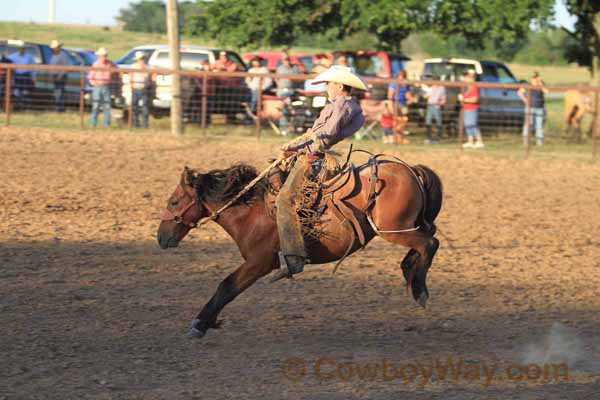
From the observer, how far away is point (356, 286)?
8.23 m

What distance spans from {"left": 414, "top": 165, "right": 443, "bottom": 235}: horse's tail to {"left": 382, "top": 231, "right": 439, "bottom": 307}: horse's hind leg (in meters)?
0.15

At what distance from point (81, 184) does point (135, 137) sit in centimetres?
488

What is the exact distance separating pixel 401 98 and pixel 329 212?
12.9 meters

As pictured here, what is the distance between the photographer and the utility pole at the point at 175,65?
1861 centimetres

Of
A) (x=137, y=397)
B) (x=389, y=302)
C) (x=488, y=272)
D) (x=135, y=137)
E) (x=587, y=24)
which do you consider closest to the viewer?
(x=137, y=397)

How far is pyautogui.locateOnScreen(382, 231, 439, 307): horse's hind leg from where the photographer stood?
22.3 ft

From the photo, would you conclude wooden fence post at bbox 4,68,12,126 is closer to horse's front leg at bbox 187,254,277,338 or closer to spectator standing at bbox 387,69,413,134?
spectator standing at bbox 387,69,413,134

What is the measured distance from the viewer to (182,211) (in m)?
6.68

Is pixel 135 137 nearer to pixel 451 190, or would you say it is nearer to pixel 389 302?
pixel 451 190

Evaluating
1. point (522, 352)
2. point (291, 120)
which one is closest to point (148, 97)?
point (291, 120)

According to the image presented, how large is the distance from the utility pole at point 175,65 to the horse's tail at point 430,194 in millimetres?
12098

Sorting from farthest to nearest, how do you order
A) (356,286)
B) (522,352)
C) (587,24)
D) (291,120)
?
1. (587,24)
2. (291,120)
3. (356,286)
4. (522,352)


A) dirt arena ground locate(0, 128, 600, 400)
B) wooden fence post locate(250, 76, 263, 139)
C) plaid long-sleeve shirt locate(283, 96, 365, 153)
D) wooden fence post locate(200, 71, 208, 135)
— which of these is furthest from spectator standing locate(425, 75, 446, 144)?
plaid long-sleeve shirt locate(283, 96, 365, 153)

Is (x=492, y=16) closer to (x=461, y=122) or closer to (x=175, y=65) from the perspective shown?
(x=461, y=122)
